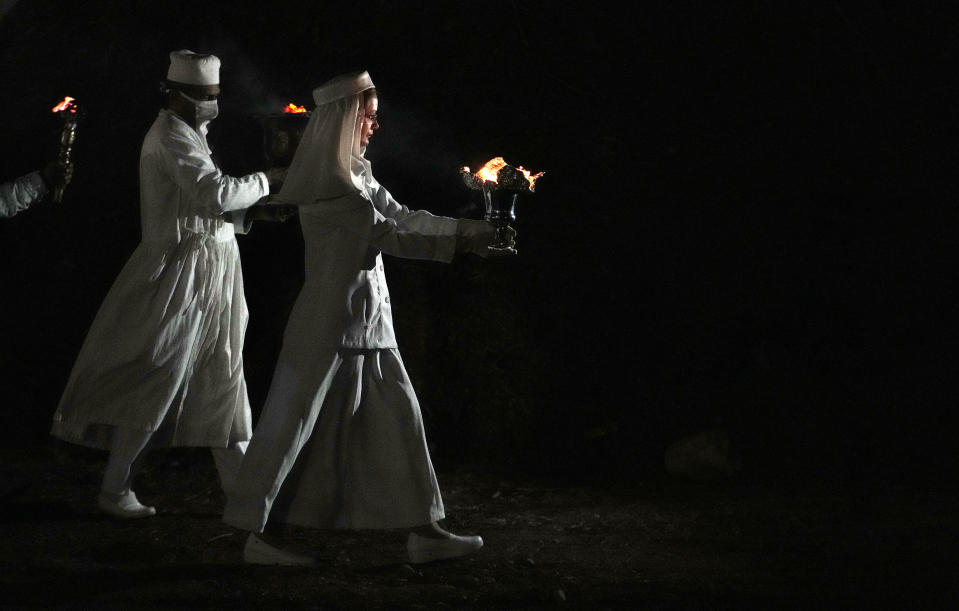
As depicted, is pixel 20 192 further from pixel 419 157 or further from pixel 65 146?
pixel 419 157

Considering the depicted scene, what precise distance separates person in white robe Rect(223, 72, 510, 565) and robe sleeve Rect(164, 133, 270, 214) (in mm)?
920

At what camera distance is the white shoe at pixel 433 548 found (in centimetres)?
525

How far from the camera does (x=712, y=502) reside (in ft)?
23.5

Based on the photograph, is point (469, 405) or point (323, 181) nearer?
point (323, 181)

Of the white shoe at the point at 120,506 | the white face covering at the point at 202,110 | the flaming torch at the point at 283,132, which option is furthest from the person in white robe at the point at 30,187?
the white shoe at the point at 120,506

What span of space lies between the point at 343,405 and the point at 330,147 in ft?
3.73

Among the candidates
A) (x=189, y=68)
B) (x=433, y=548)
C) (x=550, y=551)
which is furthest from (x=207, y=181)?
(x=550, y=551)

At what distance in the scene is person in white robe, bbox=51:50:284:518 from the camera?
6.32 meters

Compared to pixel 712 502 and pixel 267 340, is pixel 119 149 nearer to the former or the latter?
pixel 267 340

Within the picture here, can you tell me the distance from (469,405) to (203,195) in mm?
3467

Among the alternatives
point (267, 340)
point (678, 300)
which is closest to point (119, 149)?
point (267, 340)

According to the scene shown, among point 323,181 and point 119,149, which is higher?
point 119,149

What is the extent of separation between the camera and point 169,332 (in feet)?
20.8

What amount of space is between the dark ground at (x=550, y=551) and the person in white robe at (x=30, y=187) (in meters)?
1.60
